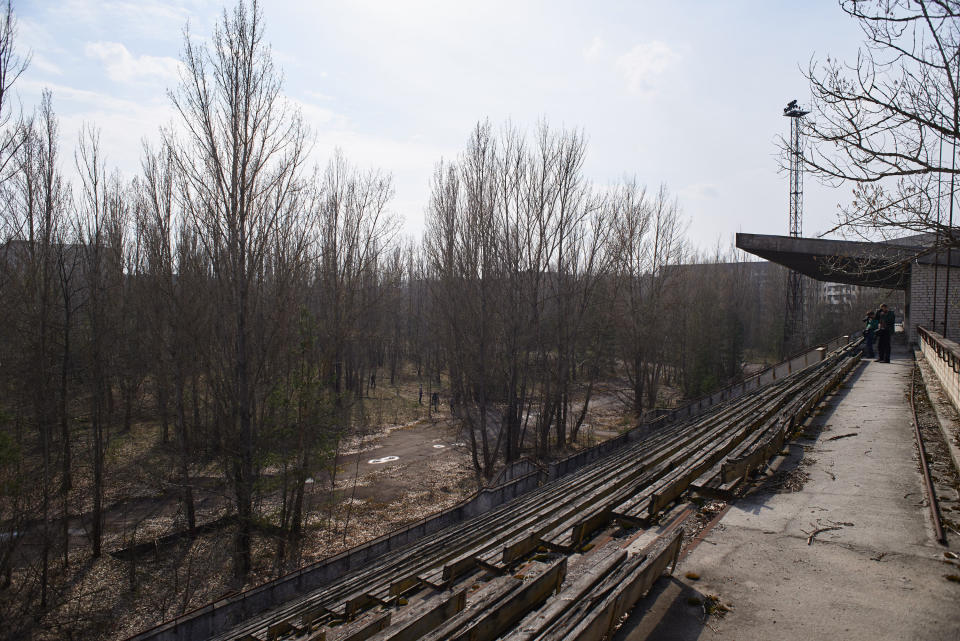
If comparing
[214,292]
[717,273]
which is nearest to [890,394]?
[214,292]

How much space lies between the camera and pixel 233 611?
6648 mm

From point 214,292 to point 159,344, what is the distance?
184 inches

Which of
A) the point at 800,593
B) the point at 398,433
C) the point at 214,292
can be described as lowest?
the point at 398,433

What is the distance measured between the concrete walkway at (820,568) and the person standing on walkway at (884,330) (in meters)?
12.4

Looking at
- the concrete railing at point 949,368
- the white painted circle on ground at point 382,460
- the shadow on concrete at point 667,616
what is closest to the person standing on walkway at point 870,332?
the concrete railing at point 949,368

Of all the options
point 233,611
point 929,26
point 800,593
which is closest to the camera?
point 800,593

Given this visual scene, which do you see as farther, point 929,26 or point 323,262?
point 323,262

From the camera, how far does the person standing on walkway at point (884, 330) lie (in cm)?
1622

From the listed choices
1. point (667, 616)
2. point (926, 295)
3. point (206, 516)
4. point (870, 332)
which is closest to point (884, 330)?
point (870, 332)

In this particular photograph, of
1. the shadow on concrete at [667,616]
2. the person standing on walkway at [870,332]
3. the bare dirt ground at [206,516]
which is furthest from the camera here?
the person standing on walkway at [870,332]

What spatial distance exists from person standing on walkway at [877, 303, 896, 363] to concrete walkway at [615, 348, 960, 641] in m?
12.4

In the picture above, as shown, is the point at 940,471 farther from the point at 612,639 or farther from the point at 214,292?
the point at 214,292

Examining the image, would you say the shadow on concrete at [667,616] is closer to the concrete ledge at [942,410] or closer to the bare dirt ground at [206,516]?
the concrete ledge at [942,410]

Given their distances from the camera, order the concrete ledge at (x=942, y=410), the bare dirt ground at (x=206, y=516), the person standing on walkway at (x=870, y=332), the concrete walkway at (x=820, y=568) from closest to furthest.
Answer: the concrete walkway at (x=820, y=568) → the concrete ledge at (x=942, y=410) → the bare dirt ground at (x=206, y=516) → the person standing on walkway at (x=870, y=332)
